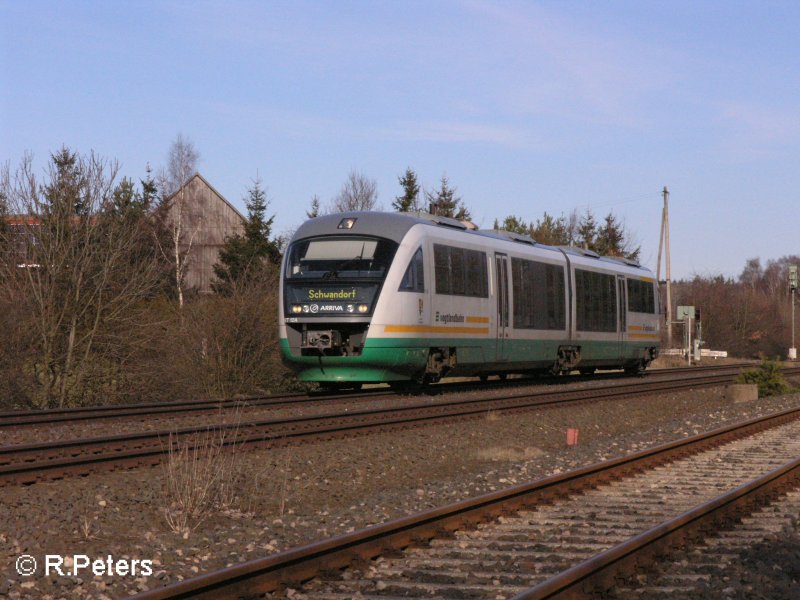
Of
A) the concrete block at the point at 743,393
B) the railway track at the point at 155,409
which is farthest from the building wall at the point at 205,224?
the railway track at the point at 155,409

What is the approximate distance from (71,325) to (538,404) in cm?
927

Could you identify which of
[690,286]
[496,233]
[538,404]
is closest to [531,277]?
[496,233]

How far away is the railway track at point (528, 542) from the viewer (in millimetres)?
5891

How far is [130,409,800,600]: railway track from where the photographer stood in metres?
5.89

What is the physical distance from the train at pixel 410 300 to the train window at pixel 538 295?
0.09ft

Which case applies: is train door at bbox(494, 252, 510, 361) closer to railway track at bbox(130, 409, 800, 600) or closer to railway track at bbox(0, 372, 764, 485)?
railway track at bbox(0, 372, 764, 485)

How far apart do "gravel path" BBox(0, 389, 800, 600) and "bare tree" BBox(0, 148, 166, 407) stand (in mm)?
8547

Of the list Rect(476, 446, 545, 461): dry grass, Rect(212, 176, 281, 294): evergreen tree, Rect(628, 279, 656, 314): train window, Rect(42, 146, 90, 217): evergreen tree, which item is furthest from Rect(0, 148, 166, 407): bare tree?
Rect(212, 176, 281, 294): evergreen tree

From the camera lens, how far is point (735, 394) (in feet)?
78.2

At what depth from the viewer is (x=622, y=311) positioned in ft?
95.8

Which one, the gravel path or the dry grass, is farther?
the dry grass

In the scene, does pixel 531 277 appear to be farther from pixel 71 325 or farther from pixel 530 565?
pixel 530 565

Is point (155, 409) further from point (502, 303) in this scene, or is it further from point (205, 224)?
point (205, 224)

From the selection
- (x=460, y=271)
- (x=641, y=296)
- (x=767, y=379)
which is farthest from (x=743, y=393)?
(x=460, y=271)
